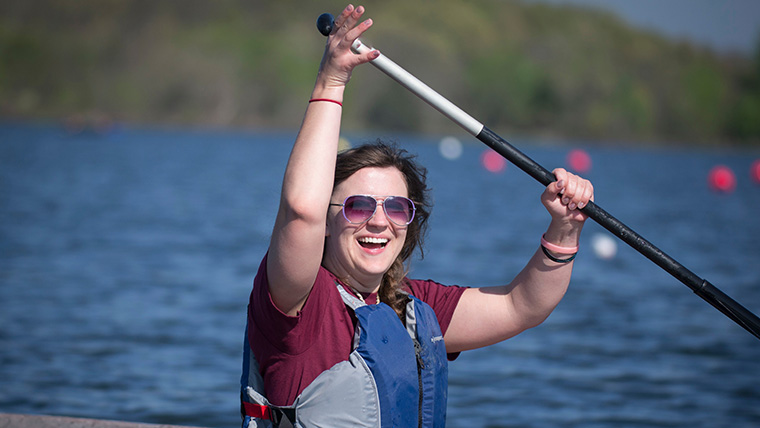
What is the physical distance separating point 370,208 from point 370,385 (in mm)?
482

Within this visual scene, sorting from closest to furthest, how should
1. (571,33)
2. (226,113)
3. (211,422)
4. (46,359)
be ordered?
(211,422) → (46,359) → (226,113) → (571,33)

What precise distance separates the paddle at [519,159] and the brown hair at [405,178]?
0.67 ft

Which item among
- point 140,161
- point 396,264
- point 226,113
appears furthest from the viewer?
point 226,113

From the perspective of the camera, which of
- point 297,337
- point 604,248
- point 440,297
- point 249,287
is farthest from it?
point 604,248

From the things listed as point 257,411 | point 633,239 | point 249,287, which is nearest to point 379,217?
point 257,411

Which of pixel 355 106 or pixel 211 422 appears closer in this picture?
pixel 211 422

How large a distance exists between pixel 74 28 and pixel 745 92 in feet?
403

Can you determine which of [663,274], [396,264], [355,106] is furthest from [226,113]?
[396,264]

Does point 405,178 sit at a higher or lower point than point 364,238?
higher

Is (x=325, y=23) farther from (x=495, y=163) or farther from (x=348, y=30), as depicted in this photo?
(x=495, y=163)

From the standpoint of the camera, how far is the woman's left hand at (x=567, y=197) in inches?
98.9

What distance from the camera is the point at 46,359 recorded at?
788 cm

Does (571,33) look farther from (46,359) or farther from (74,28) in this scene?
(46,359)

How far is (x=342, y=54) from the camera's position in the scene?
2.09 metres
